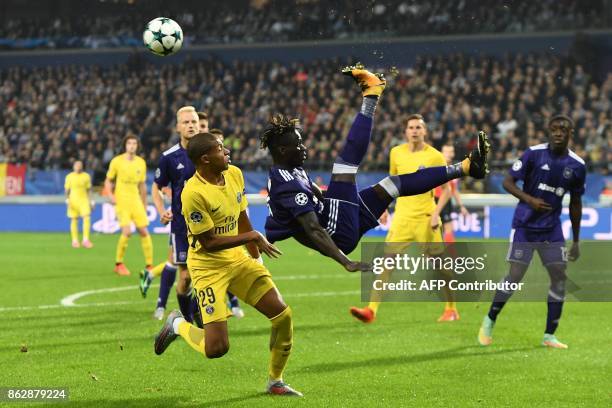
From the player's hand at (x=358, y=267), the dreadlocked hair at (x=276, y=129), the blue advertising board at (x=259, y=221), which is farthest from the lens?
the blue advertising board at (x=259, y=221)

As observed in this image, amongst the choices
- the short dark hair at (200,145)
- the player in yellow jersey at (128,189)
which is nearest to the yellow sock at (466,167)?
the short dark hair at (200,145)

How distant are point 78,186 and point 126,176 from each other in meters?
6.04

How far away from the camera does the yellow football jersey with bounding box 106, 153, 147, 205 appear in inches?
697

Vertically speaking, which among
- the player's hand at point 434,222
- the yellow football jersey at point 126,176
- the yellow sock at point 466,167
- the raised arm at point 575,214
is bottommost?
the yellow football jersey at point 126,176

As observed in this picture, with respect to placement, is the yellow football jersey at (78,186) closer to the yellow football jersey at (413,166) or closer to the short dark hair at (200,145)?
the yellow football jersey at (413,166)

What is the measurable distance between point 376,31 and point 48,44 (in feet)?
45.0

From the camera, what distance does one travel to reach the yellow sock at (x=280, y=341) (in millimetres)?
7465

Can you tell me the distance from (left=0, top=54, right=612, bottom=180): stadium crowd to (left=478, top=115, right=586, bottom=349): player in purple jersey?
16.9m

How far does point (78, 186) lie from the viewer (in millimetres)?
23469

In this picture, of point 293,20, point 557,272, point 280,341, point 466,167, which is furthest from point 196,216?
point 293,20

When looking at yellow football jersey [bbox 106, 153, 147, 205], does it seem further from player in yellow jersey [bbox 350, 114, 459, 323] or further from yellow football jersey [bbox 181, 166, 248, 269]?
yellow football jersey [bbox 181, 166, 248, 269]

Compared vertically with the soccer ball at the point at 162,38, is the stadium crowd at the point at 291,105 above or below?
below

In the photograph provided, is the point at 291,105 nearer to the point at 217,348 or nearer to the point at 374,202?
the point at 374,202

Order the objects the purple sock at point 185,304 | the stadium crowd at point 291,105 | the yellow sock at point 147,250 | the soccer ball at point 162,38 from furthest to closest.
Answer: the stadium crowd at point 291,105 < the yellow sock at point 147,250 < the purple sock at point 185,304 < the soccer ball at point 162,38
